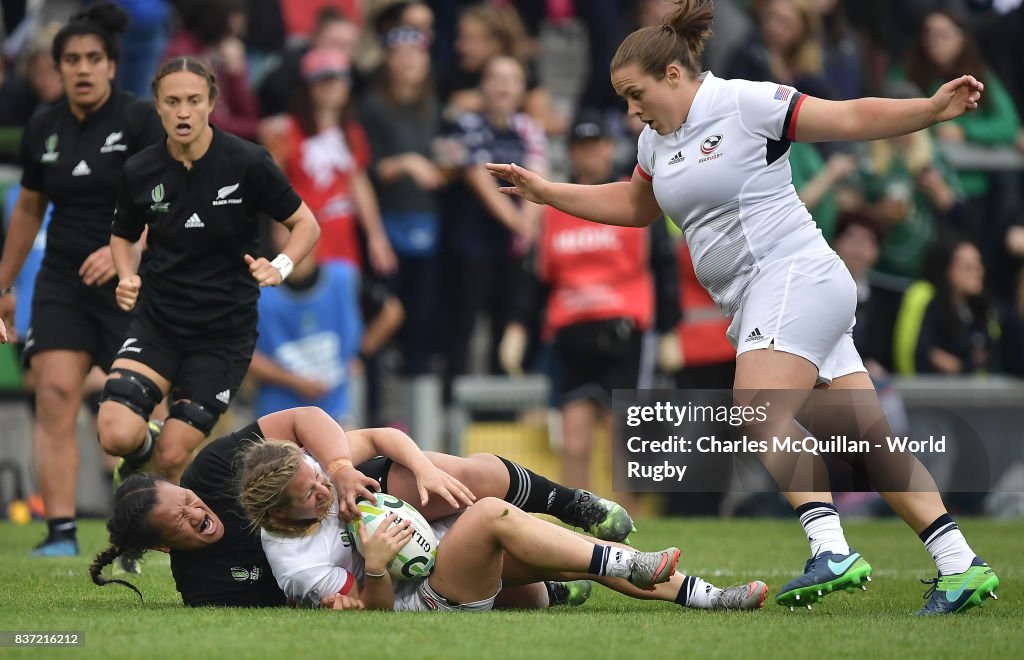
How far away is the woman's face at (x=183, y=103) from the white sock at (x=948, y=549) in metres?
3.70

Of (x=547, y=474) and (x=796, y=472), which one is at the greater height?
(x=796, y=472)

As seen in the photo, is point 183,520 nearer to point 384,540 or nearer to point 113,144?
point 384,540

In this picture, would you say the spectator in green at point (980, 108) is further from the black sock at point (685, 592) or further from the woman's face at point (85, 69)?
the black sock at point (685, 592)

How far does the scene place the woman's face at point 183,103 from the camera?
739cm

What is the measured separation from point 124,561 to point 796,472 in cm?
329

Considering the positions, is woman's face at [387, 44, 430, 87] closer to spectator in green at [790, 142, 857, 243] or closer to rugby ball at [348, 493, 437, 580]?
spectator in green at [790, 142, 857, 243]

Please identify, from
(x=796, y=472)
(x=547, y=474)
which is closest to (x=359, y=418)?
(x=547, y=474)

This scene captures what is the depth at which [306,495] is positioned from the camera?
5.93 m

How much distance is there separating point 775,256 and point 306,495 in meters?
2.06

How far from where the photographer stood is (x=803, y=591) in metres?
6.05

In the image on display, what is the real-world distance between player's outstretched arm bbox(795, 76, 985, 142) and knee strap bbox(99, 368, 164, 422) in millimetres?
3264

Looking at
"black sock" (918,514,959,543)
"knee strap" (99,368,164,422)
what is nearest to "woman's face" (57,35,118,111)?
"knee strap" (99,368,164,422)

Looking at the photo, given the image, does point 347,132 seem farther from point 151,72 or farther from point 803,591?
point 803,591

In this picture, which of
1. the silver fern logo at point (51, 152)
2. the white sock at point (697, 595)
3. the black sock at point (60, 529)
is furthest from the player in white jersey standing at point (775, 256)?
the black sock at point (60, 529)
